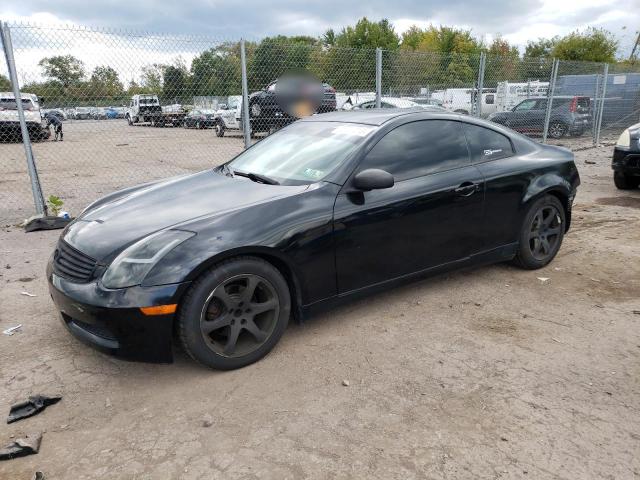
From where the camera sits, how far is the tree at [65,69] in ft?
21.5

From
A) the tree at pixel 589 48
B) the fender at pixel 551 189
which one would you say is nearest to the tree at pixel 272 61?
the fender at pixel 551 189

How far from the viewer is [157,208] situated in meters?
3.31

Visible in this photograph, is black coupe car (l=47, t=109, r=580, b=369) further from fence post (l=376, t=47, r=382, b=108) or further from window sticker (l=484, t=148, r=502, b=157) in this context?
fence post (l=376, t=47, r=382, b=108)


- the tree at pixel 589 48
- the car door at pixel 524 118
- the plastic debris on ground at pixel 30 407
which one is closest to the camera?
the plastic debris on ground at pixel 30 407

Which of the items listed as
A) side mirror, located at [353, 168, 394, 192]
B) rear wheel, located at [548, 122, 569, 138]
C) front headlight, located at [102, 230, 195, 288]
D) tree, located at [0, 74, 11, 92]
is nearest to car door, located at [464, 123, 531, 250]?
side mirror, located at [353, 168, 394, 192]

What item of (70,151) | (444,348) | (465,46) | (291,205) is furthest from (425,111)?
(465,46)

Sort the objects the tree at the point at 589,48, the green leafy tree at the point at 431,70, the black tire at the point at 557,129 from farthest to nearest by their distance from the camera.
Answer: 1. the tree at the point at 589,48
2. the black tire at the point at 557,129
3. the green leafy tree at the point at 431,70

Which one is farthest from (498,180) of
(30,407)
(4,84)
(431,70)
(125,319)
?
(431,70)

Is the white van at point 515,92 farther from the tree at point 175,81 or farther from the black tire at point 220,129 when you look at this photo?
the black tire at point 220,129

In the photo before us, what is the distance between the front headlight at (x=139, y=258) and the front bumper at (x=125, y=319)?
57 mm

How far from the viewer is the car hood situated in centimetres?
298

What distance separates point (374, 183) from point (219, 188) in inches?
44.2

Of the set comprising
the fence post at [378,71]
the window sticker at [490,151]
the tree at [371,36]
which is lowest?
the window sticker at [490,151]

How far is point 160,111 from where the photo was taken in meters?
9.96
